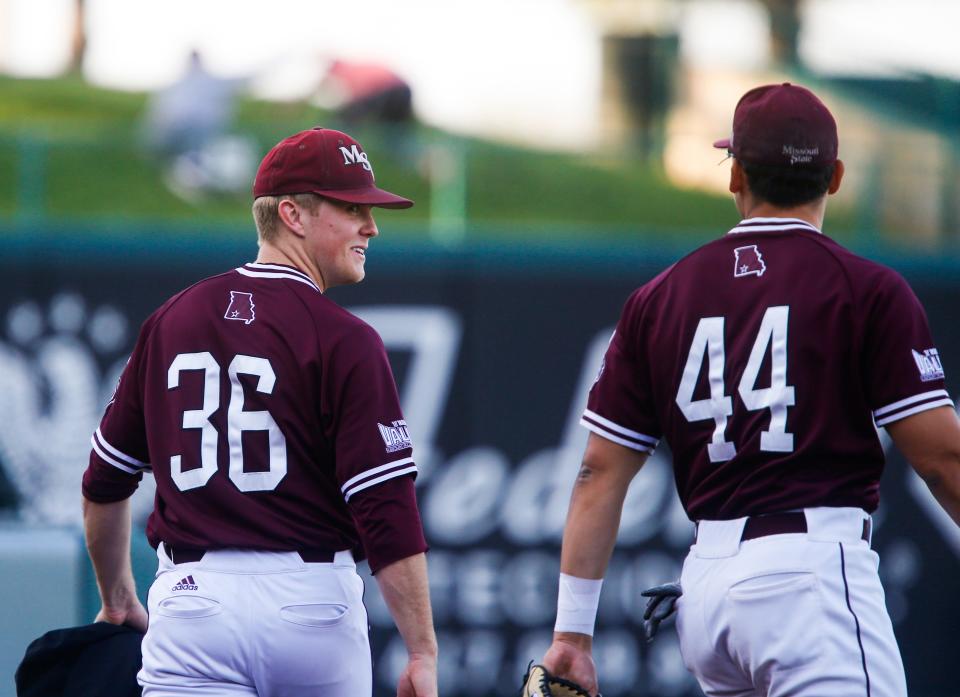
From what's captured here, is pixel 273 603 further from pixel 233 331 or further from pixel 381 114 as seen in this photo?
pixel 381 114

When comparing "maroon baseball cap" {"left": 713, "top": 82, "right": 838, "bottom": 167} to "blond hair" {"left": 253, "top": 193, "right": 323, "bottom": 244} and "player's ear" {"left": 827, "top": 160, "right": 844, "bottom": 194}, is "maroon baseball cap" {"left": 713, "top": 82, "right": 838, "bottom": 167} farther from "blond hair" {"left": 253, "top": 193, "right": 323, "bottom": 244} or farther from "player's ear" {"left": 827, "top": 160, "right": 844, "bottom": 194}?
"blond hair" {"left": 253, "top": 193, "right": 323, "bottom": 244}

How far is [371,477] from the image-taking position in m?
3.24

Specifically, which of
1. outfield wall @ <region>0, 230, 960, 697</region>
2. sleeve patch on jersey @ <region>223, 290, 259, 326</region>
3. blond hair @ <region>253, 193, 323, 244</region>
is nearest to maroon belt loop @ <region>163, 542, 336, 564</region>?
sleeve patch on jersey @ <region>223, 290, 259, 326</region>

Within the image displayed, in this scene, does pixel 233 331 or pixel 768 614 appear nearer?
pixel 768 614

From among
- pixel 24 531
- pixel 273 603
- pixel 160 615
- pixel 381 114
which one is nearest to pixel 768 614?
pixel 273 603

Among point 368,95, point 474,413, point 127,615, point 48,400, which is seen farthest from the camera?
point 368,95

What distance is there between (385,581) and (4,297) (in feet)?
17.5

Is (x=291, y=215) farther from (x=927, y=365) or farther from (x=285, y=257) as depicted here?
(x=927, y=365)

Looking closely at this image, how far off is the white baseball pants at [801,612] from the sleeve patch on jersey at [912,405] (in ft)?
0.76

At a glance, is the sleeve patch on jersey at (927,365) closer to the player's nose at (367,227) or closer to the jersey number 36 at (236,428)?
the player's nose at (367,227)

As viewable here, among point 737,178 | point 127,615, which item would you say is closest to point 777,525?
point 737,178

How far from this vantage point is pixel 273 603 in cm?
320

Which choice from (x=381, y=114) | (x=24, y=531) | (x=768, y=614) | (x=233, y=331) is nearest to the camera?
(x=768, y=614)

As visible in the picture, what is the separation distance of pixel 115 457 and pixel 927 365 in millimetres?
2029
